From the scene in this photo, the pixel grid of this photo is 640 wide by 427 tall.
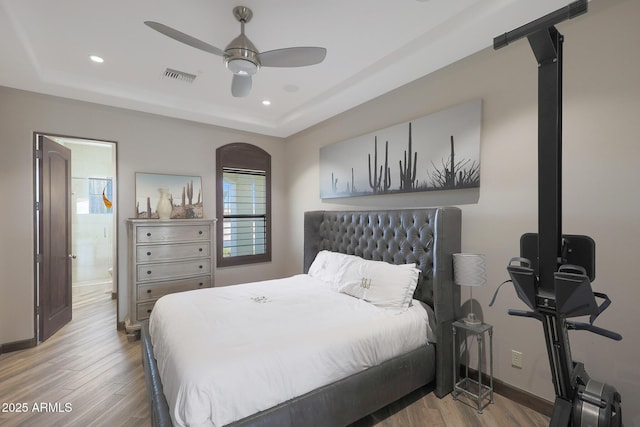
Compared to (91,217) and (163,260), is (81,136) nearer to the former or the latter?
(163,260)

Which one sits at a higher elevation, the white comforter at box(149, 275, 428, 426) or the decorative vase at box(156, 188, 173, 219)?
the decorative vase at box(156, 188, 173, 219)

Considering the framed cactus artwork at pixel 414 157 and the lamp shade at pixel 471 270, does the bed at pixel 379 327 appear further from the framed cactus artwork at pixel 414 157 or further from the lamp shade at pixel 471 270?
the framed cactus artwork at pixel 414 157

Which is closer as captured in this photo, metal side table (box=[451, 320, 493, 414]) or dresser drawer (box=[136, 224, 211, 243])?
metal side table (box=[451, 320, 493, 414])

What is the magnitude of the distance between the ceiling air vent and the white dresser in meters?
1.63

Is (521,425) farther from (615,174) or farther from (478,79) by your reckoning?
(478,79)

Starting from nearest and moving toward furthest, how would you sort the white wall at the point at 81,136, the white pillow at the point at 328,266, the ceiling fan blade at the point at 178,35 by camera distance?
the ceiling fan blade at the point at 178,35 < the white wall at the point at 81,136 < the white pillow at the point at 328,266

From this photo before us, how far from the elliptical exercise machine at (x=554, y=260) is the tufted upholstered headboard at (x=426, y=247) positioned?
104 centimetres

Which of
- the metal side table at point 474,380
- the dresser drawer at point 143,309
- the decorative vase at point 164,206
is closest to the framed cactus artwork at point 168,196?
the decorative vase at point 164,206

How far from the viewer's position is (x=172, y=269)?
3.58 m

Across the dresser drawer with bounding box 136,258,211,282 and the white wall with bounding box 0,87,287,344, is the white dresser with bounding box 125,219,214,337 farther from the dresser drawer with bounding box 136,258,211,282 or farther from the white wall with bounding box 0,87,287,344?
the white wall with bounding box 0,87,287,344

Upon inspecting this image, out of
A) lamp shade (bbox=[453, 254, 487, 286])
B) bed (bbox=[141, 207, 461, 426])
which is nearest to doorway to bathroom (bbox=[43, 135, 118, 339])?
bed (bbox=[141, 207, 461, 426])

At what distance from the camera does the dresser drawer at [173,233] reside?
3.41 metres

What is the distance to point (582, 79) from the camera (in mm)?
1908

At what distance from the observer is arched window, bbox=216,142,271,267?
14.5 ft
